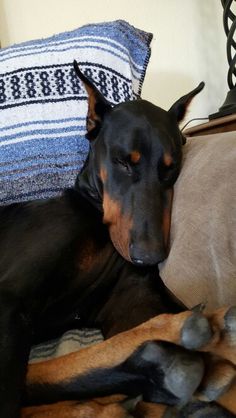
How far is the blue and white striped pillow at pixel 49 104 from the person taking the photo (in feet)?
5.08

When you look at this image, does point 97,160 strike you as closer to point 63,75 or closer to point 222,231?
point 63,75

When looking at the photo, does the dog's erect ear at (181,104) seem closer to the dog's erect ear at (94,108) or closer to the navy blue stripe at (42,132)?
the dog's erect ear at (94,108)

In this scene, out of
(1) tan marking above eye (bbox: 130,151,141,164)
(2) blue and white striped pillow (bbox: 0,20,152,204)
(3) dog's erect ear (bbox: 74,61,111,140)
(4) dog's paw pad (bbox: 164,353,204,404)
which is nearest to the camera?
(4) dog's paw pad (bbox: 164,353,204,404)

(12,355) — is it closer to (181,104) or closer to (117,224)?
(117,224)

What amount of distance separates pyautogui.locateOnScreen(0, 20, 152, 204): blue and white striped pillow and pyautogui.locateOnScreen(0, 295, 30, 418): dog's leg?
0.64 meters

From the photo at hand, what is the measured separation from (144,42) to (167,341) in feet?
4.55

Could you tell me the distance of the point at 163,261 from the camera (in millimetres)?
1131

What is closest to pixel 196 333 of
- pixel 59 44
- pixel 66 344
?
pixel 66 344

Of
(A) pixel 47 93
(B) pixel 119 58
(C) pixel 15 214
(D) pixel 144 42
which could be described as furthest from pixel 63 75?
(C) pixel 15 214

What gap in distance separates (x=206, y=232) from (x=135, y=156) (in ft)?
1.11

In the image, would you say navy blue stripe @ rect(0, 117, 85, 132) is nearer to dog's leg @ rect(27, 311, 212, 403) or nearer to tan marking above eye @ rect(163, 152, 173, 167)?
tan marking above eye @ rect(163, 152, 173, 167)

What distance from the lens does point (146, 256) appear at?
110 cm

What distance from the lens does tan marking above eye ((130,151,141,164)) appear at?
48.9 inches

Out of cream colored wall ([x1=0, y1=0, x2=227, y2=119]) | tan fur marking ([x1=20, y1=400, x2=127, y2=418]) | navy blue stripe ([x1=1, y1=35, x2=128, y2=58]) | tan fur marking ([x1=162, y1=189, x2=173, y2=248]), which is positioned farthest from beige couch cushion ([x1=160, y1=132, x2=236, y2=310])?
cream colored wall ([x1=0, y1=0, x2=227, y2=119])
